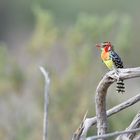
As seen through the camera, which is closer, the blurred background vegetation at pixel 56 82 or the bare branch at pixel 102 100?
the bare branch at pixel 102 100

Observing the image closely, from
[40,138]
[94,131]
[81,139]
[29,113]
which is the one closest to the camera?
[81,139]

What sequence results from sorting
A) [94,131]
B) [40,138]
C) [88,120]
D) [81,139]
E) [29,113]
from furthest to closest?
[29,113]
[40,138]
[94,131]
[88,120]
[81,139]

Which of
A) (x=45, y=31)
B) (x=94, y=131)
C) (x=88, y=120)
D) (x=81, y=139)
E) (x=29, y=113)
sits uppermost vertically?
(x=45, y=31)

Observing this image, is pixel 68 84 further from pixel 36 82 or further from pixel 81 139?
pixel 81 139

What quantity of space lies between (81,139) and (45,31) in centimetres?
600

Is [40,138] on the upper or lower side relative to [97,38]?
lower

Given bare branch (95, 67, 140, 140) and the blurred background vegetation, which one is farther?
the blurred background vegetation

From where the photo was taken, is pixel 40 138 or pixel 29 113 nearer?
pixel 40 138

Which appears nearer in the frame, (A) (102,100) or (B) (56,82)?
(A) (102,100)

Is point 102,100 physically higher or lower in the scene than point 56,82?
lower

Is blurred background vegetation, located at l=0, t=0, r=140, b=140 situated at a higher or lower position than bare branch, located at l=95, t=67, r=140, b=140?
higher

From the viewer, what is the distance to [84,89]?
8867 millimetres

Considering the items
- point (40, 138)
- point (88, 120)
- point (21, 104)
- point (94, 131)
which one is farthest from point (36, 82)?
point (88, 120)

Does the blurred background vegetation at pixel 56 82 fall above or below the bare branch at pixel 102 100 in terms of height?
above
